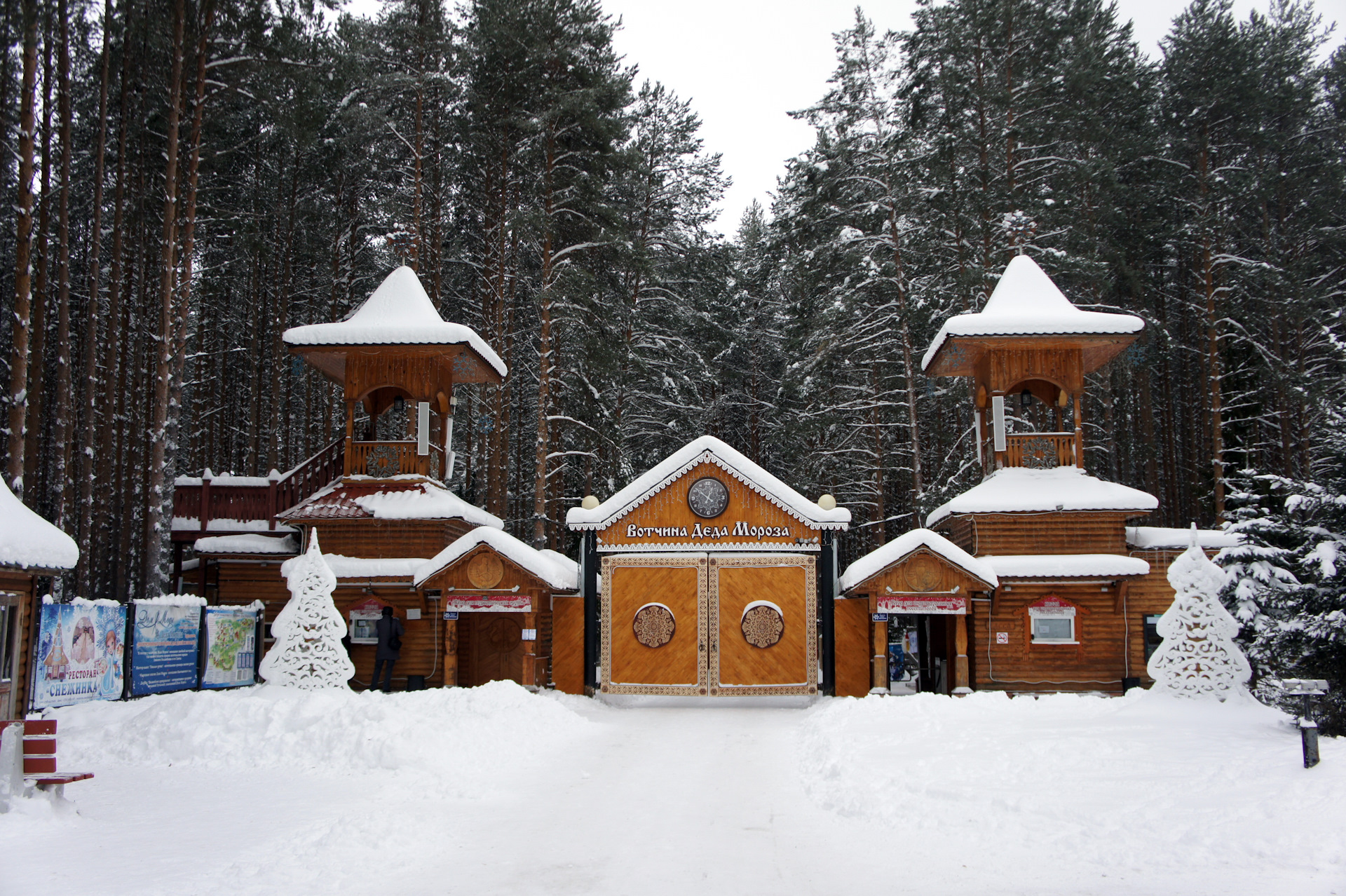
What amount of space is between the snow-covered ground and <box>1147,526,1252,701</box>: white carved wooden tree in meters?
0.43

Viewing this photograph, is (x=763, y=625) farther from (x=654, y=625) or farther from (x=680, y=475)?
(x=680, y=475)

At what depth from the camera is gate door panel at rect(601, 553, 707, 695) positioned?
20031mm

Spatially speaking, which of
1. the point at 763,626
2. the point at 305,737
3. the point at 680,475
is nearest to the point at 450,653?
the point at 680,475

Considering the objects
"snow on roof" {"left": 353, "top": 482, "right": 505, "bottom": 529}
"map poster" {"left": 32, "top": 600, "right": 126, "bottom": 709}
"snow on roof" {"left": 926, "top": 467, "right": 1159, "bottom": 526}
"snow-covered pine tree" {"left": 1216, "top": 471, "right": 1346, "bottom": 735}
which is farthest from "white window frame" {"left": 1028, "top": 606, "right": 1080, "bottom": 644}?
"map poster" {"left": 32, "top": 600, "right": 126, "bottom": 709}

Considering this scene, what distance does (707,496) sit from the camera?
20.5 meters

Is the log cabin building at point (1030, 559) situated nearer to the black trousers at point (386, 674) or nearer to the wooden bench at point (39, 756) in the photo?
the black trousers at point (386, 674)

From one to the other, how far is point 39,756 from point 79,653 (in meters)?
5.67

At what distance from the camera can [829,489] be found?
36781 millimetres

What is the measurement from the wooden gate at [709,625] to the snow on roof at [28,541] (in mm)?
10331

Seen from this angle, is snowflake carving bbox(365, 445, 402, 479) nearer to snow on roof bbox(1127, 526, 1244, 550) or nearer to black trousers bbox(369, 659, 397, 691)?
black trousers bbox(369, 659, 397, 691)

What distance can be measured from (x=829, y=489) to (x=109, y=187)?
2401cm

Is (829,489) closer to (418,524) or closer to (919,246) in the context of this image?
(919,246)

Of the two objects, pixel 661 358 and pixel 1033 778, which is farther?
pixel 661 358

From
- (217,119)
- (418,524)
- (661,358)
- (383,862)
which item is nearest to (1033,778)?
(383,862)
